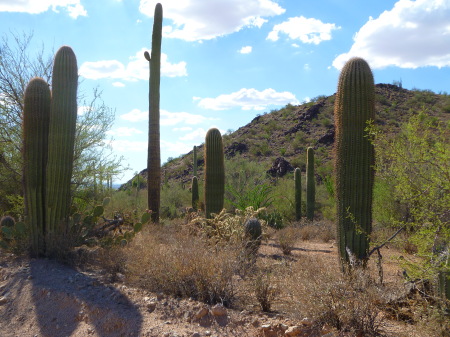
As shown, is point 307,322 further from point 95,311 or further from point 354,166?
point 354,166

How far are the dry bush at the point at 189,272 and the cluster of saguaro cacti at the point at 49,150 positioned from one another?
2.63 metres

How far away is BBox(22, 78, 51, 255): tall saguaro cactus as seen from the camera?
28.1ft

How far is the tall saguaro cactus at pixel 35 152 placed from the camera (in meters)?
8.57

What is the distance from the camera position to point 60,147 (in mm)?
8367

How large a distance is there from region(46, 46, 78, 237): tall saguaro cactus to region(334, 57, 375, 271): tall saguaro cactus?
4870 millimetres

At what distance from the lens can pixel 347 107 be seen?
7.24 metres

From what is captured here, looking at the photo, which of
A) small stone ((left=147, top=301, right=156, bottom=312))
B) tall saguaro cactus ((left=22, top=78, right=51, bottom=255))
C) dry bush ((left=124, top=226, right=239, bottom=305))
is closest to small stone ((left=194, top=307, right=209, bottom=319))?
dry bush ((left=124, top=226, right=239, bottom=305))

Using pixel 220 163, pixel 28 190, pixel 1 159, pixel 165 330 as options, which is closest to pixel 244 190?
pixel 220 163

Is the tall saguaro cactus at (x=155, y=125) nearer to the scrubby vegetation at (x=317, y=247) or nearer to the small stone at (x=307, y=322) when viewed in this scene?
the scrubby vegetation at (x=317, y=247)

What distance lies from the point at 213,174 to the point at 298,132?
27.0m

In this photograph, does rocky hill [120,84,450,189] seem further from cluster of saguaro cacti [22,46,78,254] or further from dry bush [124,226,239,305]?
dry bush [124,226,239,305]

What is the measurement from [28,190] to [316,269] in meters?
5.57

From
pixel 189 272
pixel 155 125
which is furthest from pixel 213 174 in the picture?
pixel 189 272

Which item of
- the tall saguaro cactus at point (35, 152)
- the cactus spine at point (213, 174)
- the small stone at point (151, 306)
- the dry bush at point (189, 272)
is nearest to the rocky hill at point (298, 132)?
the cactus spine at point (213, 174)
